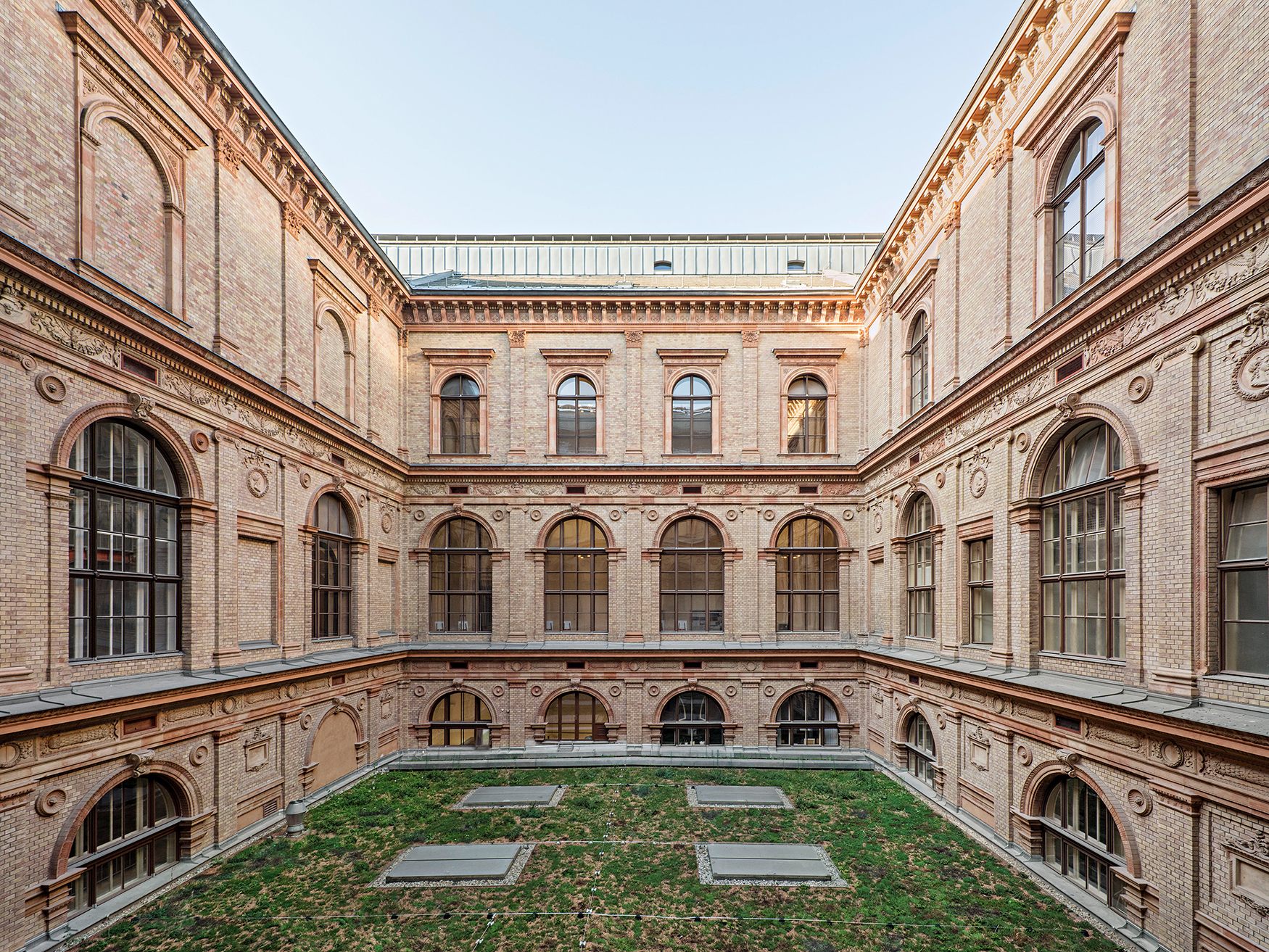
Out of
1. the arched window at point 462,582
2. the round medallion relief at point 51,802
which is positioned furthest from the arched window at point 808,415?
the round medallion relief at point 51,802

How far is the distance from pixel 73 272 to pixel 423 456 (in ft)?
40.8

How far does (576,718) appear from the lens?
20641 millimetres

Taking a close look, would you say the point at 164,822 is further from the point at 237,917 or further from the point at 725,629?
the point at 725,629

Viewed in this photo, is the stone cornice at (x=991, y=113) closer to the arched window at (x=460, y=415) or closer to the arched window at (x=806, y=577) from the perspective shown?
the arched window at (x=806, y=577)

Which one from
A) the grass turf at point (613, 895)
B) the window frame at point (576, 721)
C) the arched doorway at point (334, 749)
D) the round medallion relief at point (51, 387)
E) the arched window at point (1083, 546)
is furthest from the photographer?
the window frame at point (576, 721)

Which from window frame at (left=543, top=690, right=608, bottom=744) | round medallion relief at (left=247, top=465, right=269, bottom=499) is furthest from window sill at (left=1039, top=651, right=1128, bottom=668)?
round medallion relief at (left=247, top=465, right=269, bottom=499)

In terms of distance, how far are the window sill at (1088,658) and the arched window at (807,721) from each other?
9.67m

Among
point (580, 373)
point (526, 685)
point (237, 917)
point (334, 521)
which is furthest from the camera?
point (580, 373)

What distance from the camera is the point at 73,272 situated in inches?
375

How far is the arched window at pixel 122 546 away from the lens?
33.6ft

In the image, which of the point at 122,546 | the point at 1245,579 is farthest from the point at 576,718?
the point at 1245,579

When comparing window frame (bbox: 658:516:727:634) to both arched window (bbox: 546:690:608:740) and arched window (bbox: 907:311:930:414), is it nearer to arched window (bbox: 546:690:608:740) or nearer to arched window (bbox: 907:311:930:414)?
arched window (bbox: 546:690:608:740)

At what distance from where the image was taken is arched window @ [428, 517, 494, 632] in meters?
21.3

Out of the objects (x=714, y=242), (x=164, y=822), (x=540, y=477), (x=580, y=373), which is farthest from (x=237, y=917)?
(x=714, y=242)
